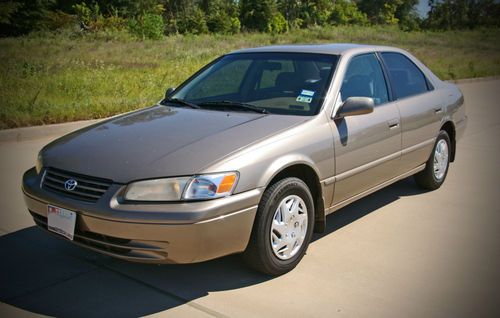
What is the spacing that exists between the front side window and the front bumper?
1.44m

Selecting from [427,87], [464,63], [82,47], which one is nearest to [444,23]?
[464,63]

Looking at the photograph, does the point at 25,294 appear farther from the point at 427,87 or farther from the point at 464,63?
the point at 464,63

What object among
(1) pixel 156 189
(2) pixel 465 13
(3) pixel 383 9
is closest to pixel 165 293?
(1) pixel 156 189

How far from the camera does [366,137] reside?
408 centimetres

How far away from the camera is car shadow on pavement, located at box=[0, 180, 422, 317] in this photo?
3074 millimetres

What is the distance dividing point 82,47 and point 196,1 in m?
40.4

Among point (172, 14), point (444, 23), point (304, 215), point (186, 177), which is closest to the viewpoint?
point (186, 177)

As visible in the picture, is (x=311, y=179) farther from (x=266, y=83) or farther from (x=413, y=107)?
(x=413, y=107)

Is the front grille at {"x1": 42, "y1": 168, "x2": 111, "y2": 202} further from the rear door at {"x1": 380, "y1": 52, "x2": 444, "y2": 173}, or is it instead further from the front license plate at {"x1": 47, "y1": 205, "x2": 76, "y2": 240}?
the rear door at {"x1": 380, "y1": 52, "x2": 444, "y2": 173}

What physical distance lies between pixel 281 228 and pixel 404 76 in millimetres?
2336

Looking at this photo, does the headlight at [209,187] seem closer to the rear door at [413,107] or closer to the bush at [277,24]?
the rear door at [413,107]

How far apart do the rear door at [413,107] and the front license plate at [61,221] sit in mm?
2845

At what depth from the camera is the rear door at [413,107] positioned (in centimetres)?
467

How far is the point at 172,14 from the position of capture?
5797 cm
